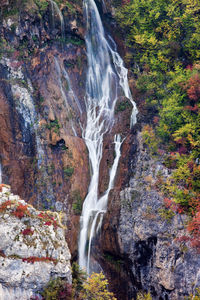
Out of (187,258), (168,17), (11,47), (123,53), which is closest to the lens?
(187,258)

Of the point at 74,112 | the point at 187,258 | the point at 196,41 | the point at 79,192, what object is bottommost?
the point at 187,258

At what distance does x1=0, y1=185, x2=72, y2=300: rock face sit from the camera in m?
12.0

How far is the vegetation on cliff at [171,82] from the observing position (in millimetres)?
18225

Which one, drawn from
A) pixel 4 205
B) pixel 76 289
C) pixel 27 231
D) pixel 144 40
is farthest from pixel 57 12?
pixel 76 289

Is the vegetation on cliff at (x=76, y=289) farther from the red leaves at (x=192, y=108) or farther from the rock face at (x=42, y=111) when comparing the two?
the red leaves at (x=192, y=108)

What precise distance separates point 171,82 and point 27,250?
1627 centimetres

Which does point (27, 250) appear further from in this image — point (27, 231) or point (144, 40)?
point (144, 40)

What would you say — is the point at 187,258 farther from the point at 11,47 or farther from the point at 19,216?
the point at 11,47

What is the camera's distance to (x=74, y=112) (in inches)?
934

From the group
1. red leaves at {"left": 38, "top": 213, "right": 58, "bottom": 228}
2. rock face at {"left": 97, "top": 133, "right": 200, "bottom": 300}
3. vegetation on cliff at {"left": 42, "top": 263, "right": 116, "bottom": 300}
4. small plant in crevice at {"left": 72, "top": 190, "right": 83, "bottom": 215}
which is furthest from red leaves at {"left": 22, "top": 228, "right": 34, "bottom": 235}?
rock face at {"left": 97, "top": 133, "right": 200, "bottom": 300}

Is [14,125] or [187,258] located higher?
[14,125]

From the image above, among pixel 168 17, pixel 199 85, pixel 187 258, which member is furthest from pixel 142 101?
pixel 187 258

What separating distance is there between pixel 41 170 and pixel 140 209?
7354 mm

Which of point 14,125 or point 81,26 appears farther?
point 81,26
